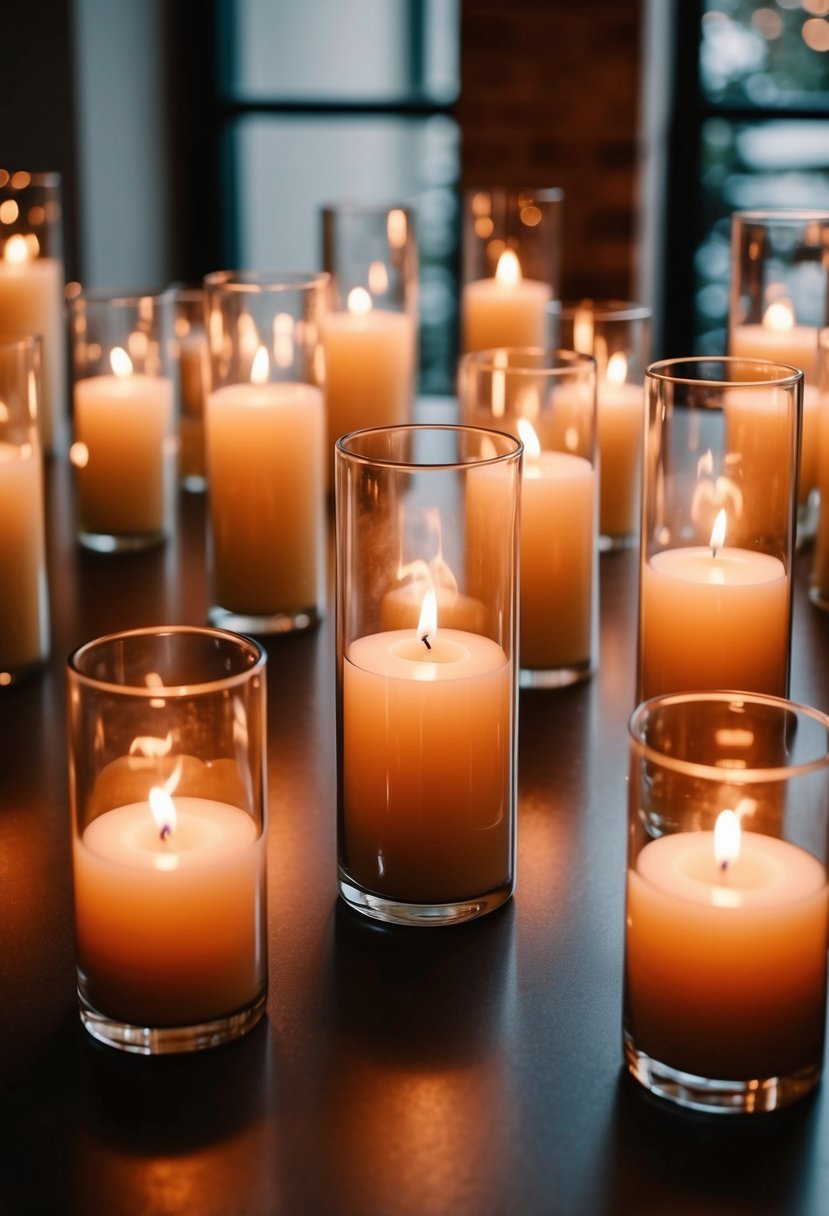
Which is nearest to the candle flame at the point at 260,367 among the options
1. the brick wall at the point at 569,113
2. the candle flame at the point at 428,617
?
the candle flame at the point at 428,617

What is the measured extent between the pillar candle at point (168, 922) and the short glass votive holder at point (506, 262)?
3.58 feet

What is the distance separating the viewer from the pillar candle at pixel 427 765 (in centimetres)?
83

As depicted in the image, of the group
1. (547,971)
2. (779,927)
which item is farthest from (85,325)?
(779,927)

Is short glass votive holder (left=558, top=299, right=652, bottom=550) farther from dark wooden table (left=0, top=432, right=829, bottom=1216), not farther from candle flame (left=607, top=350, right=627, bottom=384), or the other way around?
dark wooden table (left=0, top=432, right=829, bottom=1216)

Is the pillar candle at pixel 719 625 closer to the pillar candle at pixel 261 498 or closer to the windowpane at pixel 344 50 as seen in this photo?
the pillar candle at pixel 261 498

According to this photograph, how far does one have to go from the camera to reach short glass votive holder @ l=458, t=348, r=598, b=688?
46.1 inches

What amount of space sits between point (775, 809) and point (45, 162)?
3.10 m

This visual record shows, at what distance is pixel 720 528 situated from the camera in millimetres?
1024

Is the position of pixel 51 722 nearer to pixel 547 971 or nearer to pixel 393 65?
pixel 547 971

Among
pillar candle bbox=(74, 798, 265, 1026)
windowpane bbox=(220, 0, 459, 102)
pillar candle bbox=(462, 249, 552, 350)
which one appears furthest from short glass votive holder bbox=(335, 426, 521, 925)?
windowpane bbox=(220, 0, 459, 102)

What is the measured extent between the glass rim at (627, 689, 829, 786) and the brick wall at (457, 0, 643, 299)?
8.98 ft

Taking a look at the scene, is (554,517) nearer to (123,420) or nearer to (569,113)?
(123,420)

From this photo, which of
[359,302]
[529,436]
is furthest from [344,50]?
[529,436]

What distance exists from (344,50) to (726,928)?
345 cm
